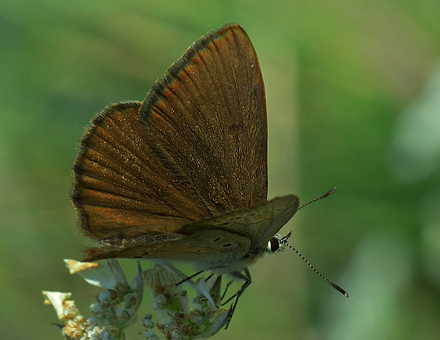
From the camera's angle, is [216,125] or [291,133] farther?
[291,133]

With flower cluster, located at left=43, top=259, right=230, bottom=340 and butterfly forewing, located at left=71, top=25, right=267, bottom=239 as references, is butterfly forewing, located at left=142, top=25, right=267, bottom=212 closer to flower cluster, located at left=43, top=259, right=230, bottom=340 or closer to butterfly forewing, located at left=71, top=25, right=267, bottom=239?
butterfly forewing, located at left=71, top=25, right=267, bottom=239

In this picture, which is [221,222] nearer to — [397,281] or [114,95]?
[397,281]

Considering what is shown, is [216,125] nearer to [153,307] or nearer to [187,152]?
[187,152]

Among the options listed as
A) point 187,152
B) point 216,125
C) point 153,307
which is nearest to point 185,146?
point 187,152

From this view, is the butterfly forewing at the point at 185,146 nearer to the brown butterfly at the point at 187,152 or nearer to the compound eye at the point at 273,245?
the brown butterfly at the point at 187,152

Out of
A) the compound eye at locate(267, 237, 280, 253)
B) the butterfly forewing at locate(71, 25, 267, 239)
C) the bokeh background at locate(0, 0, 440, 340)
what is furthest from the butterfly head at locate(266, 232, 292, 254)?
the bokeh background at locate(0, 0, 440, 340)

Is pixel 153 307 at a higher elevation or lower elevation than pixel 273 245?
lower

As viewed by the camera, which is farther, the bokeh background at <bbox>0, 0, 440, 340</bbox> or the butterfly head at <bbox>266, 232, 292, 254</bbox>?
the bokeh background at <bbox>0, 0, 440, 340</bbox>
